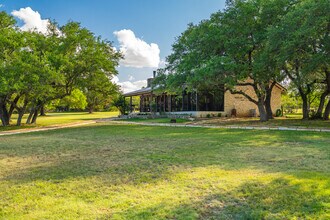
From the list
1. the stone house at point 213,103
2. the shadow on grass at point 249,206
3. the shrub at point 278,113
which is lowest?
the shadow on grass at point 249,206

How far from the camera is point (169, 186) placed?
4.73 m

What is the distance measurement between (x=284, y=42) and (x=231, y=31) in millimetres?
4329

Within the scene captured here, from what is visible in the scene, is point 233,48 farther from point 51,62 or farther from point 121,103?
point 121,103

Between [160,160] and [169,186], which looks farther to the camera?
[160,160]

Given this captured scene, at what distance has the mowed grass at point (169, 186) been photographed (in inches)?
145

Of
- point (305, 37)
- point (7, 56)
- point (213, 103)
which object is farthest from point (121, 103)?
point (305, 37)

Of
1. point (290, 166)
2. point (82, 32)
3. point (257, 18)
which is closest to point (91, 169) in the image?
point (290, 166)

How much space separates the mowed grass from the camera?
368cm

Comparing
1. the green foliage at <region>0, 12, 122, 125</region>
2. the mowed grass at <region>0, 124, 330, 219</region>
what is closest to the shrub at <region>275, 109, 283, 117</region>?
the green foliage at <region>0, 12, 122, 125</region>

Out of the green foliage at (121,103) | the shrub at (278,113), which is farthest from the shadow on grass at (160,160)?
the green foliage at (121,103)

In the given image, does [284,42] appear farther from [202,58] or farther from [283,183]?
[283,183]

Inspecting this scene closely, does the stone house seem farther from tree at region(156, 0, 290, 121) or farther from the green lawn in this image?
tree at region(156, 0, 290, 121)

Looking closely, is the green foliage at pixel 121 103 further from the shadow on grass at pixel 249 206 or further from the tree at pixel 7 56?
the shadow on grass at pixel 249 206

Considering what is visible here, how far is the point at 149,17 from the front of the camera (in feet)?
70.7
